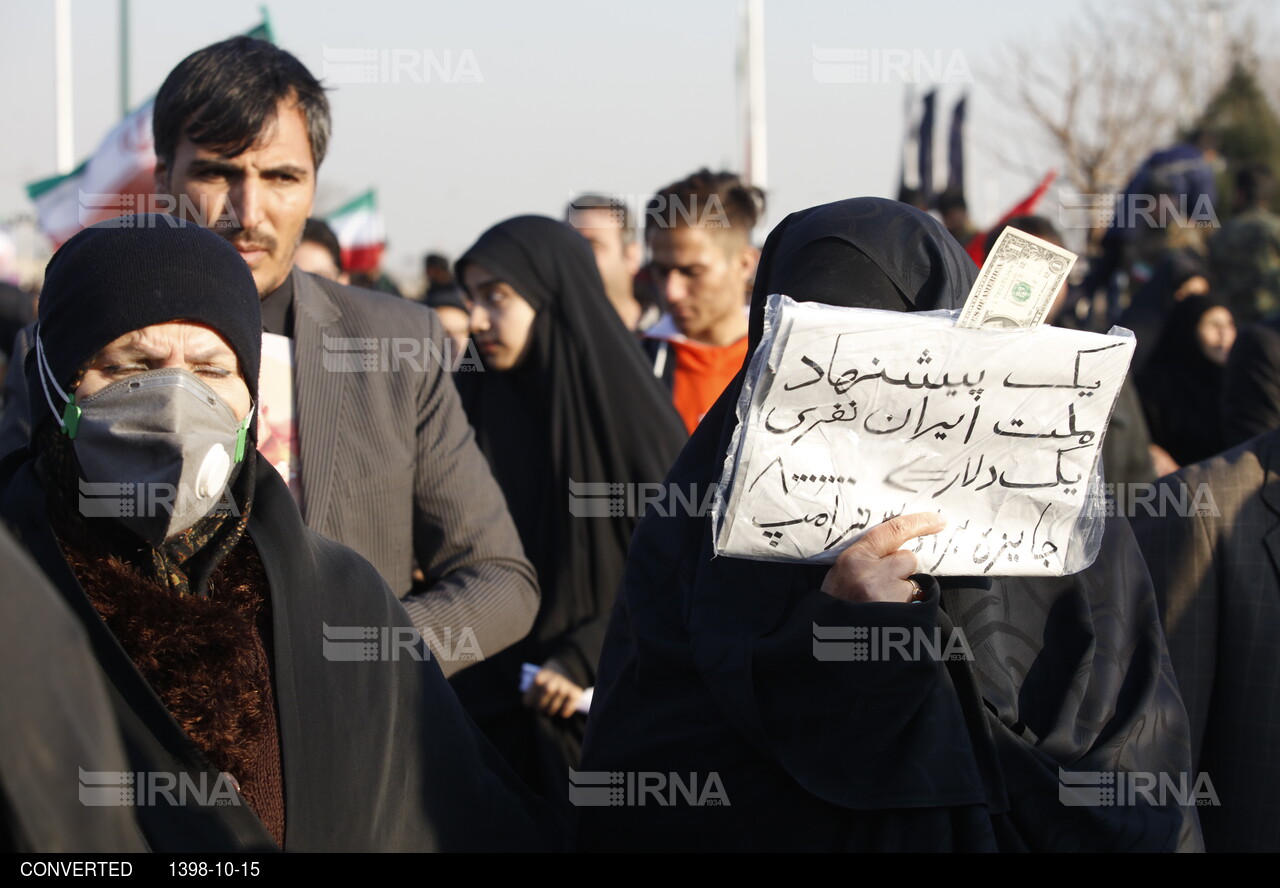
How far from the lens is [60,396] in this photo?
79.3 inches

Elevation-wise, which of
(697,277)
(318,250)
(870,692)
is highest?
(318,250)

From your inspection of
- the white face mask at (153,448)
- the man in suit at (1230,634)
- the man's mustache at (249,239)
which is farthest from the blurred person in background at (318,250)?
the man in suit at (1230,634)

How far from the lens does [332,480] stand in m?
2.72

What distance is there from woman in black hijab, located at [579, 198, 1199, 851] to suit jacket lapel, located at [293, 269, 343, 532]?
754 mm

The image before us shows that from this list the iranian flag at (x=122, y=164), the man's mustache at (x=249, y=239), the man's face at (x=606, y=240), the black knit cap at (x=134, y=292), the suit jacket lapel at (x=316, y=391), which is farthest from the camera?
the man's face at (x=606, y=240)

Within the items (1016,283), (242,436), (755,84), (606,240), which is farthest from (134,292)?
(755,84)

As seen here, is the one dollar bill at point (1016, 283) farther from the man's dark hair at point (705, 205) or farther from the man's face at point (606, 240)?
the man's face at point (606, 240)

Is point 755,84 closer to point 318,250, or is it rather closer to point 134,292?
point 318,250

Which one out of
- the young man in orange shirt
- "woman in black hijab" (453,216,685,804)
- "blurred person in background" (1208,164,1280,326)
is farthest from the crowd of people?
"blurred person in background" (1208,164,1280,326)

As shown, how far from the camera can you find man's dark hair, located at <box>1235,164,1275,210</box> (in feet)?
28.0

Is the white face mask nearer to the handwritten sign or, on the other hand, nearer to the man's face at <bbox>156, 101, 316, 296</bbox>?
the handwritten sign

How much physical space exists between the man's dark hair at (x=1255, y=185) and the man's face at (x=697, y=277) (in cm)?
507

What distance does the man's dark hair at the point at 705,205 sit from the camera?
194 inches

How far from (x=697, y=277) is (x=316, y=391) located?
2.24 m
